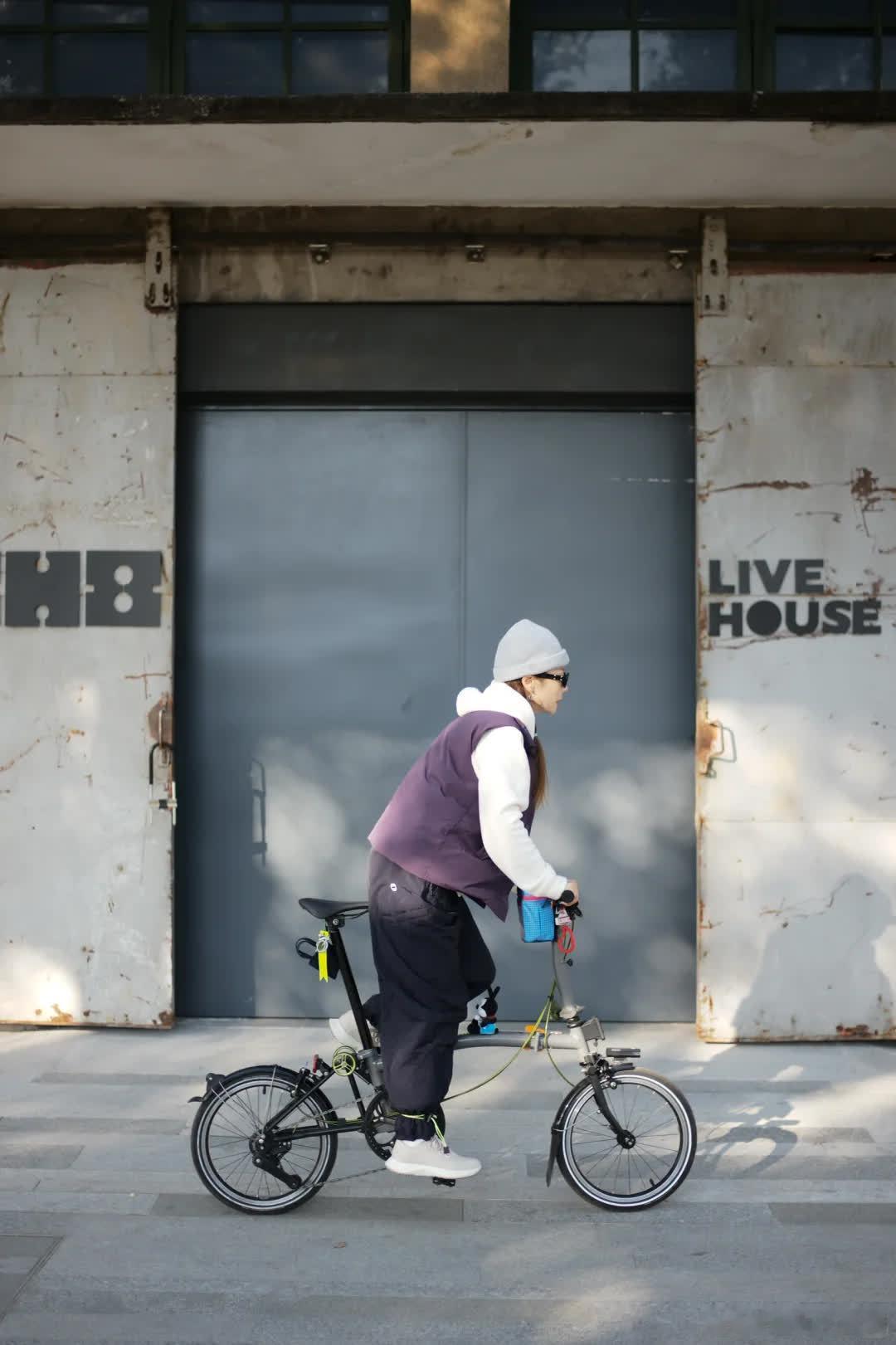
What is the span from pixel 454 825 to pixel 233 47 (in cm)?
456

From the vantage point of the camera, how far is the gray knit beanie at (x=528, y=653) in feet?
15.1

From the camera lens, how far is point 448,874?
15.0 feet

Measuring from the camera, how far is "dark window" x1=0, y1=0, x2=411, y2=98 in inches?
275

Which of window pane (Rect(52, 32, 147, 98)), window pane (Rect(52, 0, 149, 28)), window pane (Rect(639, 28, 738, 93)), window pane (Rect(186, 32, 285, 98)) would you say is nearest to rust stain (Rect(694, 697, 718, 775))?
window pane (Rect(639, 28, 738, 93))

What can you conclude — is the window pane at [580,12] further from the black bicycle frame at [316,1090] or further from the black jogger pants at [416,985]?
the black bicycle frame at [316,1090]

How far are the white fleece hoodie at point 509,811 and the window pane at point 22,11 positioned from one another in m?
4.91

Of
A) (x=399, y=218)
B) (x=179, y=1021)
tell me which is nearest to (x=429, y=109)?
(x=399, y=218)

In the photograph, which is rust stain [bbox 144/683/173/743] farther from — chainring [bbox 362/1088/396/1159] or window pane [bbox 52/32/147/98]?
window pane [bbox 52/32/147/98]

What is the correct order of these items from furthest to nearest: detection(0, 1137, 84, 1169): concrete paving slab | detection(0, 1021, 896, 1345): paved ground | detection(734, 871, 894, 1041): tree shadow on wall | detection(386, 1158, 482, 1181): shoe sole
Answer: detection(734, 871, 894, 1041): tree shadow on wall
detection(0, 1137, 84, 1169): concrete paving slab
detection(386, 1158, 482, 1181): shoe sole
detection(0, 1021, 896, 1345): paved ground

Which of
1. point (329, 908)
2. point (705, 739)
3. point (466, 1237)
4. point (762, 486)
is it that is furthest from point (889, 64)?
point (466, 1237)

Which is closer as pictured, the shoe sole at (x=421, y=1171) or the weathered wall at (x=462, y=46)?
the shoe sole at (x=421, y=1171)

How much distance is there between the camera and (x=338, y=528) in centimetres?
724

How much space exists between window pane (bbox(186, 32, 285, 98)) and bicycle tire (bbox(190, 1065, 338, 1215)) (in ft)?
16.3

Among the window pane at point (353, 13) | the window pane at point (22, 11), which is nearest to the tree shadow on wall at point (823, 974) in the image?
the window pane at point (353, 13)
